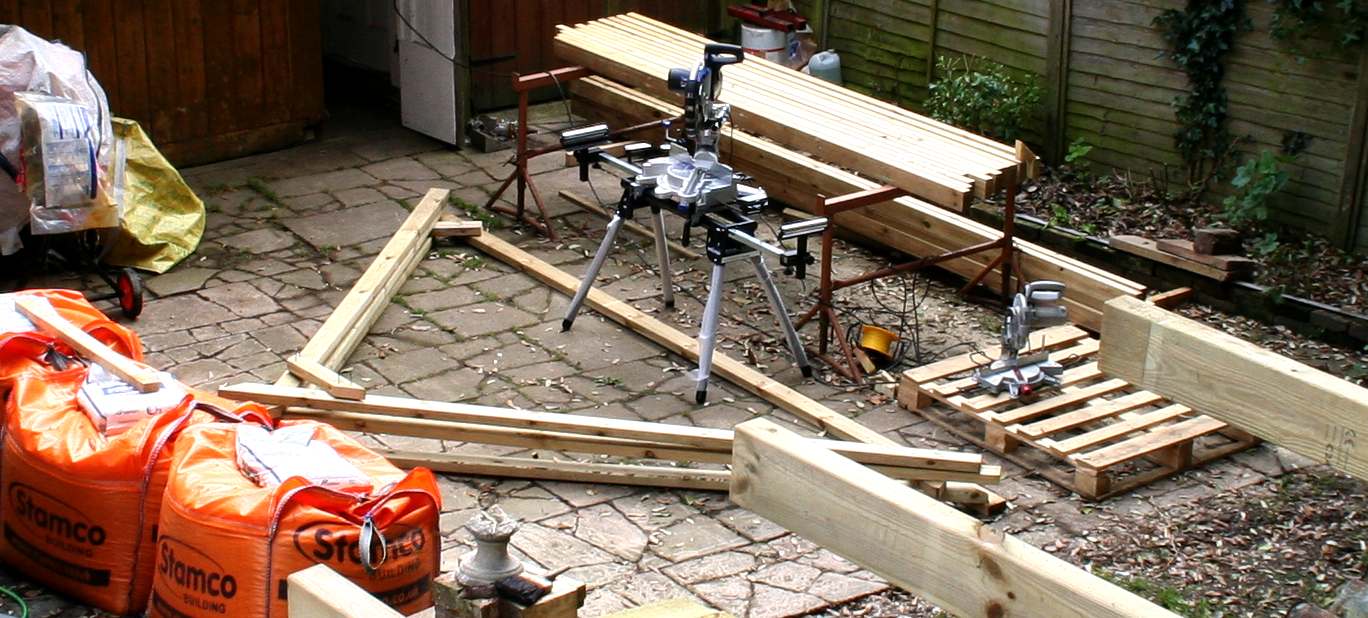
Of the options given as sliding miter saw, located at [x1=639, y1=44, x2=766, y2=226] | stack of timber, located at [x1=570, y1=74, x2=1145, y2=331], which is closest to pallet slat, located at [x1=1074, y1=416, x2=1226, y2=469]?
stack of timber, located at [x1=570, y1=74, x2=1145, y2=331]

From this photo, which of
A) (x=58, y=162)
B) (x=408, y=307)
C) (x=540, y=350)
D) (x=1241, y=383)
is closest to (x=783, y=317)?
(x=540, y=350)

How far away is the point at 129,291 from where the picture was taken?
8.76m

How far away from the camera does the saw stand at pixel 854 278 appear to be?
8438 millimetres

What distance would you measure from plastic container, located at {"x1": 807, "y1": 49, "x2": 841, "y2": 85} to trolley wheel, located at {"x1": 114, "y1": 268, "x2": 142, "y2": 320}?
5.70 meters

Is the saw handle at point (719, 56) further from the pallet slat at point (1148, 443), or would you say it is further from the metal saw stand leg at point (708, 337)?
the pallet slat at point (1148, 443)

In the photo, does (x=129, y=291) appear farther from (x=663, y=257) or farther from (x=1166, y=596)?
(x=1166, y=596)

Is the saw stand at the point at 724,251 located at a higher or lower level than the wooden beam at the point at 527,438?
higher

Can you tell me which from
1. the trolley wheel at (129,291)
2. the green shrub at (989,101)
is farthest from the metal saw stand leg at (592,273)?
the green shrub at (989,101)

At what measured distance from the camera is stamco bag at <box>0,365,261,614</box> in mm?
5855

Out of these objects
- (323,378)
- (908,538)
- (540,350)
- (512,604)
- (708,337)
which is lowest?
(540,350)

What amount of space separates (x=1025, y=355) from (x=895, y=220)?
1965 millimetres

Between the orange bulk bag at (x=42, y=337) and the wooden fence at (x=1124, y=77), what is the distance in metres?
6.89

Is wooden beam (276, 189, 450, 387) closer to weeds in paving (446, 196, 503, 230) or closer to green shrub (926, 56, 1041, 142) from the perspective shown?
weeds in paving (446, 196, 503, 230)

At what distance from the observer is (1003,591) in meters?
2.66
